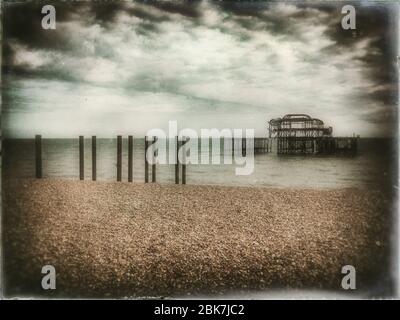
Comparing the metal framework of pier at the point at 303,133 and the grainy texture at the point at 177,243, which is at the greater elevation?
the metal framework of pier at the point at 303,133

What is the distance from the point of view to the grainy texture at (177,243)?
18.0 feet

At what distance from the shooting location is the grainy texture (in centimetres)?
548

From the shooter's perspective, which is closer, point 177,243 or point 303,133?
point 177,243

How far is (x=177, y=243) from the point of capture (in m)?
5.98

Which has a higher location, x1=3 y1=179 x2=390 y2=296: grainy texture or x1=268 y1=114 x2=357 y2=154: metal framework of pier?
x1=268 y1=114 x2=357 y2=154: metal framework of pier

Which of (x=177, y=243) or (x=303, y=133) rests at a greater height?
(x=303, y=133)

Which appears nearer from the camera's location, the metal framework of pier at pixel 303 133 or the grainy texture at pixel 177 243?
the grainy texture at pixel 177 243

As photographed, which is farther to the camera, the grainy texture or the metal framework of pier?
the metal framework of pier

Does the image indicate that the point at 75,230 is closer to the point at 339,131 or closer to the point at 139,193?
the point at 139,193
